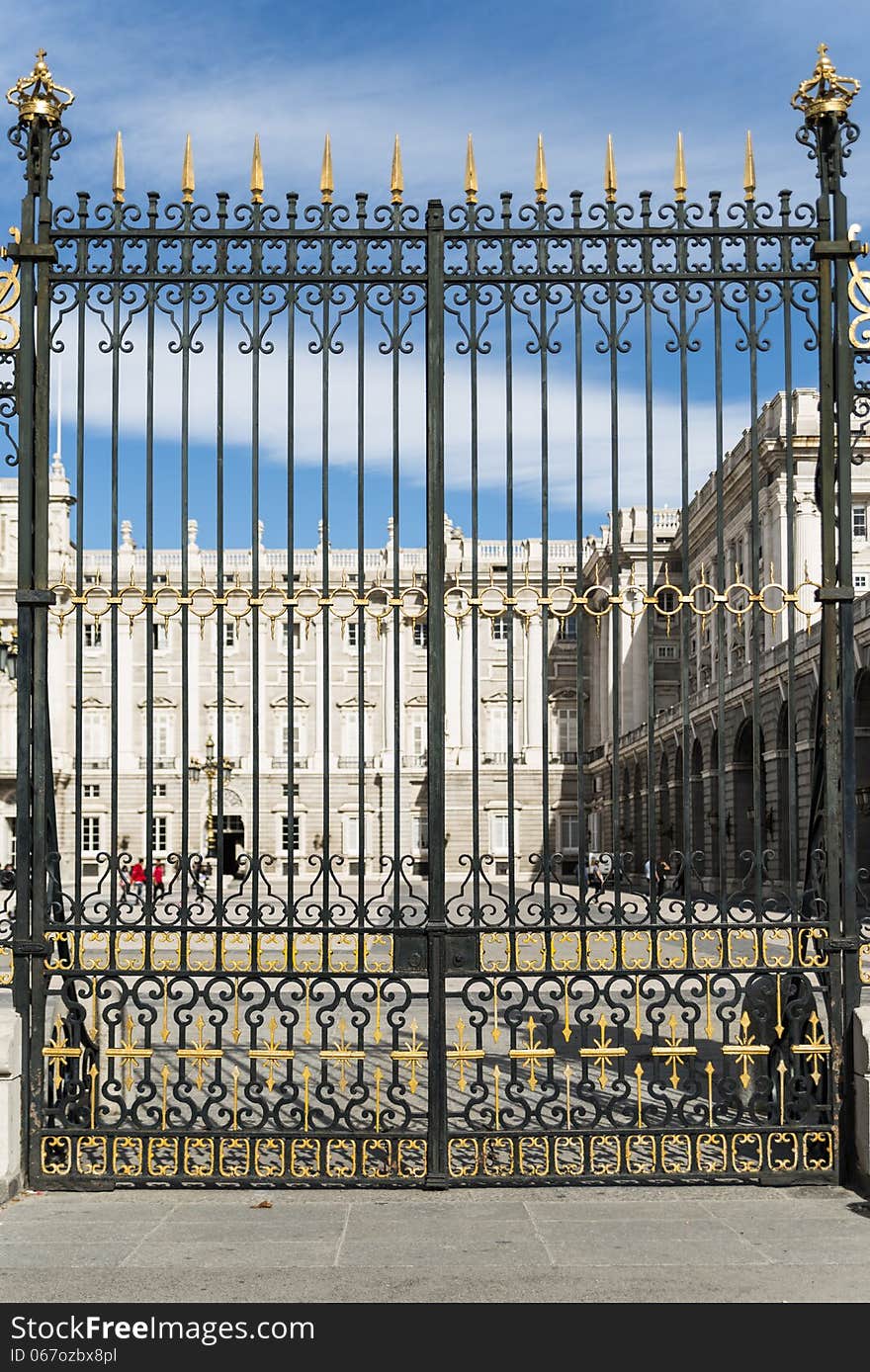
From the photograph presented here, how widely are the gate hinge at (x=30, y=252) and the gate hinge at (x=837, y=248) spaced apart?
3605 mm

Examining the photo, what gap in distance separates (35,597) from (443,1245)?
3339 mm

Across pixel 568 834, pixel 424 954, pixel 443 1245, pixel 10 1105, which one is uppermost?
pixel 424 954

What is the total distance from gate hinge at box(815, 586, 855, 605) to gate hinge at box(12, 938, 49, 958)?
3.88 meters

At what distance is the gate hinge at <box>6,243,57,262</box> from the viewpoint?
7059 mm

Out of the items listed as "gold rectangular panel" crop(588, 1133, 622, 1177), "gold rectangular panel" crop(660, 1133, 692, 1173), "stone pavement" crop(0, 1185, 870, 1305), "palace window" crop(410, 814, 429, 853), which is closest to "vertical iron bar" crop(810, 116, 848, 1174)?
"gold rectangular panel" crop(660, 1133, 692, 1173)

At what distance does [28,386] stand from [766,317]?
3.48 meters

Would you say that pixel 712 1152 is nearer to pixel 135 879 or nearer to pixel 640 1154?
pixel 640 1154

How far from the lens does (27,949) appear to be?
268 inches

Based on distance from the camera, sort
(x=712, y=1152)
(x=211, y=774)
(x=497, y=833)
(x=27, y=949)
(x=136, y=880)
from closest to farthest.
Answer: (x=27, y=949)
(x=712, y=1152)
(x=136, y=880)
(x=211, y=774)
(x=497, y=833)

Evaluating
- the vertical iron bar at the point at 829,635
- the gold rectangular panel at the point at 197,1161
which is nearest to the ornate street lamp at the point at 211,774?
the gold rectangular panel at the point at 197,1161

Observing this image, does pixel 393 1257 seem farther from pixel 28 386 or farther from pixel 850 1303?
pixel 28 386

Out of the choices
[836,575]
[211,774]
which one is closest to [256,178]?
[836,575]

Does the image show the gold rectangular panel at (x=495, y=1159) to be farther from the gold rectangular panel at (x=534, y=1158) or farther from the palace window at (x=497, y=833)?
the palace window at (x=497, y=833)

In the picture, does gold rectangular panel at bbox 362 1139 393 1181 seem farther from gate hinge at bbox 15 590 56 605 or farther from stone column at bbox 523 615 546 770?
stone column at bbox 523 615 546 770
